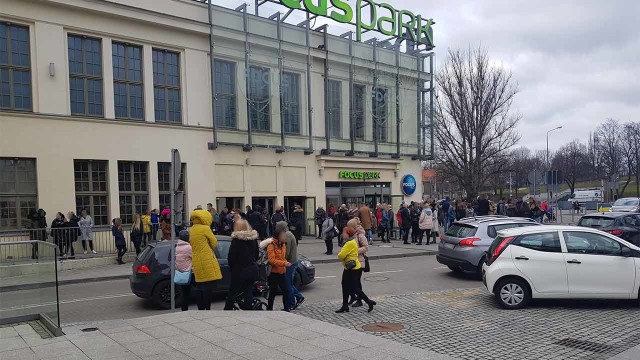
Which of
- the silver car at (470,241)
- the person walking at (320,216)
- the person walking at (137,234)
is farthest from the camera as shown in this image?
the person walking at (320,216)

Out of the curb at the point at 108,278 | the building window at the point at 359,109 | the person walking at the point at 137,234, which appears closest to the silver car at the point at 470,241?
the curb at the point at 108,278

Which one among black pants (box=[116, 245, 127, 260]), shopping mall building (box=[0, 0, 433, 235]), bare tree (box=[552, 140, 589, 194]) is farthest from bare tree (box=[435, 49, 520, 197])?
bare tree (box=[552, 140, 589, 194])

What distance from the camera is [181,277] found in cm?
788

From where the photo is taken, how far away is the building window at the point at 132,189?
1917 centimetres

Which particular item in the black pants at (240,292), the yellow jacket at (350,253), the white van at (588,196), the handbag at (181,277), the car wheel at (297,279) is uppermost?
the yellow jacket at (350,253)

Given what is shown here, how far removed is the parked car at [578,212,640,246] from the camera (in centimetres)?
1404

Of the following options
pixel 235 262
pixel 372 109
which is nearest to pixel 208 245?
pixel 235 262

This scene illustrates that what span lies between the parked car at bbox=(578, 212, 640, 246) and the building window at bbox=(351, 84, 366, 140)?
1428 cm

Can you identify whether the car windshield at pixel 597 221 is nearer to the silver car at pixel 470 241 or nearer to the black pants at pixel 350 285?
the silver car at pixel 470 241

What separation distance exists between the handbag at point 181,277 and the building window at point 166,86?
1355cm

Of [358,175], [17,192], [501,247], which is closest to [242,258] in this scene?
[501,247]

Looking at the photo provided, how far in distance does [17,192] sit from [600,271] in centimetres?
1746

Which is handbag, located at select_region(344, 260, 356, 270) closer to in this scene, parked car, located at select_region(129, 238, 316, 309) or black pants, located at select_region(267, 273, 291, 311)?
black pants, located at select_region(267, 273, 291, 311)

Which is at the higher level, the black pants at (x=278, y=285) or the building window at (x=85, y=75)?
the building window at (x=85, y=75)
